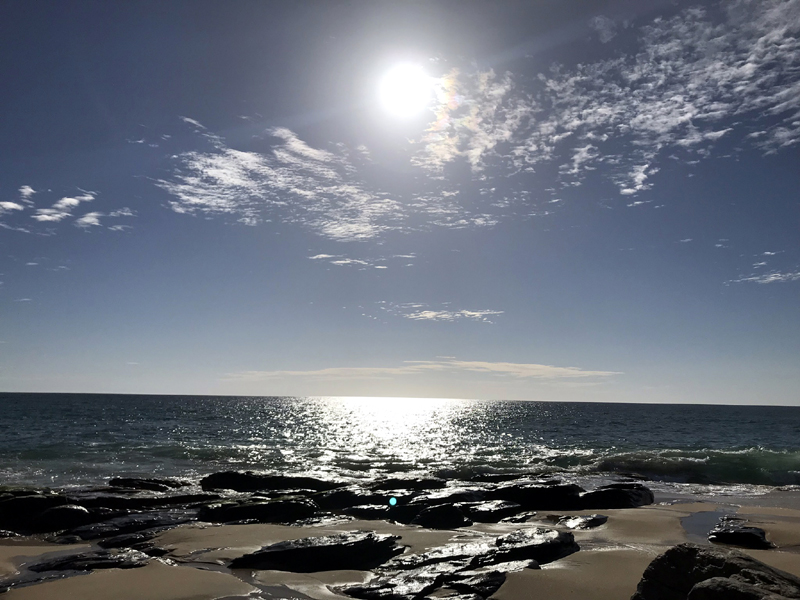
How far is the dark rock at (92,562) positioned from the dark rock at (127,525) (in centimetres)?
Result: 258

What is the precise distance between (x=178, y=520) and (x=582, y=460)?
2741 centimetres

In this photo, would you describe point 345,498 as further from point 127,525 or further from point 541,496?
point 541,496

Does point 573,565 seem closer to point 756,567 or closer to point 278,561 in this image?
point 756,567

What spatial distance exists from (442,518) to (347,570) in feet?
16.6

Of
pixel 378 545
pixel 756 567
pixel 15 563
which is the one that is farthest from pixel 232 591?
pixel 756 567

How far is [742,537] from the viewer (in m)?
12.7

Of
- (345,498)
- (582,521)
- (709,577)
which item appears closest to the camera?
(709,577)

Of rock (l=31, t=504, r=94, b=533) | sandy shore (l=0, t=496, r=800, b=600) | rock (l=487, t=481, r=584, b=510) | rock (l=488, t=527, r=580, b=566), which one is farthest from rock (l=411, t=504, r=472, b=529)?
rock (l=31, t=504, r=94, b=533)

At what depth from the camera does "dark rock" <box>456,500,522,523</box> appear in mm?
15734

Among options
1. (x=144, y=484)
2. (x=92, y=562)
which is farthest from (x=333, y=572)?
(x=144, y=484)

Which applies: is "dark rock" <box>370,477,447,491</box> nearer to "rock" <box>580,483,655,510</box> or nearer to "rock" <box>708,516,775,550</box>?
"rock" <box>580,483,655,510</box>

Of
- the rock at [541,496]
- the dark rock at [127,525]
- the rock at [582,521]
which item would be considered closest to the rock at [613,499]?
the rock at [541,496]

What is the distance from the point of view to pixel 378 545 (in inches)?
439

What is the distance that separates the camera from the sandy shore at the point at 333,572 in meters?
8.84
